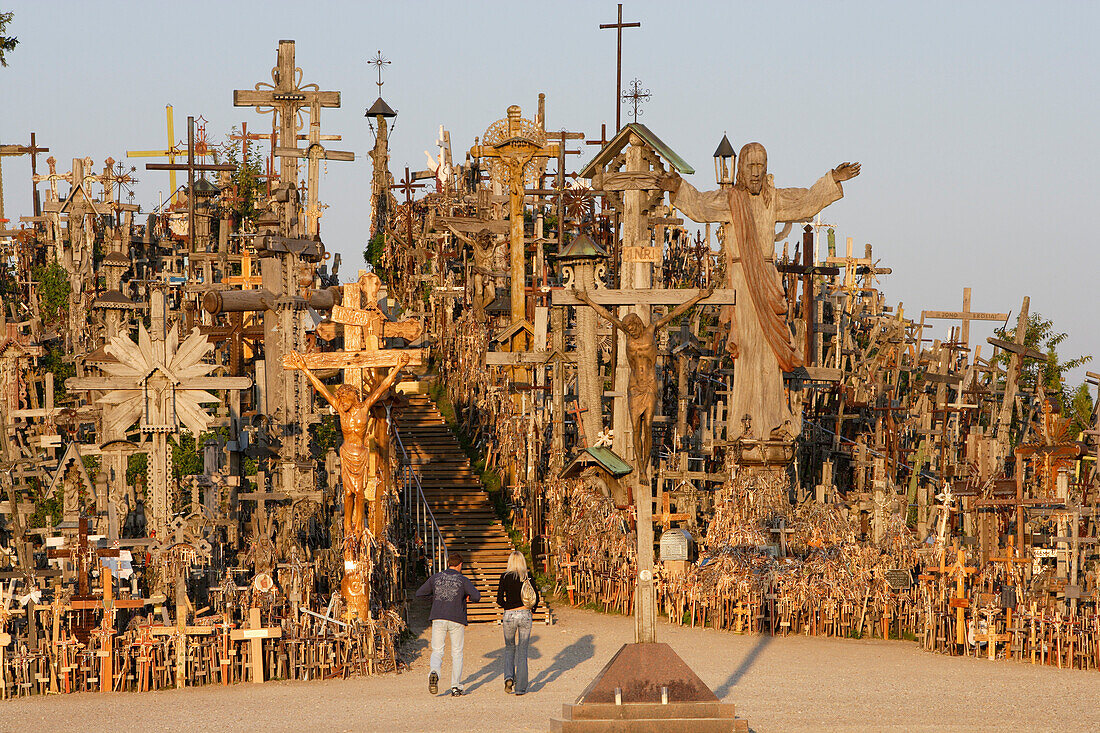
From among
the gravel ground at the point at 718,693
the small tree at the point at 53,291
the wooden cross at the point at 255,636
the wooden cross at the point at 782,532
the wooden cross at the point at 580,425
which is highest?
the small tree at the point at 53,291

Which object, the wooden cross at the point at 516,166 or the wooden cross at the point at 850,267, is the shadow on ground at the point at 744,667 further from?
the wooden cross at the point at 850,267

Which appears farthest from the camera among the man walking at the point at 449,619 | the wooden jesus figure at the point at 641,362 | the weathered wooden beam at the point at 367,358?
the weathered wooden beam at the point at 367,358

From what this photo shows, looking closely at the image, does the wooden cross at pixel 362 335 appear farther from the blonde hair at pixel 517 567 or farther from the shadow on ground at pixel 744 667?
the shadow on ground at pixel 744 667

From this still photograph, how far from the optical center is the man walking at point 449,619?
47.1ft

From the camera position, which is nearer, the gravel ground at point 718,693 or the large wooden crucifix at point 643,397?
the large wooden crucifix at point 643,397

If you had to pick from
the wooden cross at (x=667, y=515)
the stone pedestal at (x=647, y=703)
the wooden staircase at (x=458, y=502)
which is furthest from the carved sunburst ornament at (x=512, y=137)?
the stone pedestal at (x=647, y=703)

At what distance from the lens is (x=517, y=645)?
14539 mm

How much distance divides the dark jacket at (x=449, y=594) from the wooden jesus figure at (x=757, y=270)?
4.93 m

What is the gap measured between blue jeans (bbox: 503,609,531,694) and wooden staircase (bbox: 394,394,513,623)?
4.09 m

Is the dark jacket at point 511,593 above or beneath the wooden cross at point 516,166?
beneath

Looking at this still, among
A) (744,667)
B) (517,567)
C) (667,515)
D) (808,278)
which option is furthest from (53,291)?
(744,667)

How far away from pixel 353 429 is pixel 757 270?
499 centimetres

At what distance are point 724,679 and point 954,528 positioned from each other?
26.6ft

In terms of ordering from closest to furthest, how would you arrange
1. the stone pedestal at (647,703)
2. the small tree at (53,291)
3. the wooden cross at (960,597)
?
1. the stone pedestal at (647,703)
2. the wooden cross at (960,597)
3. the small tree at (53,291)
